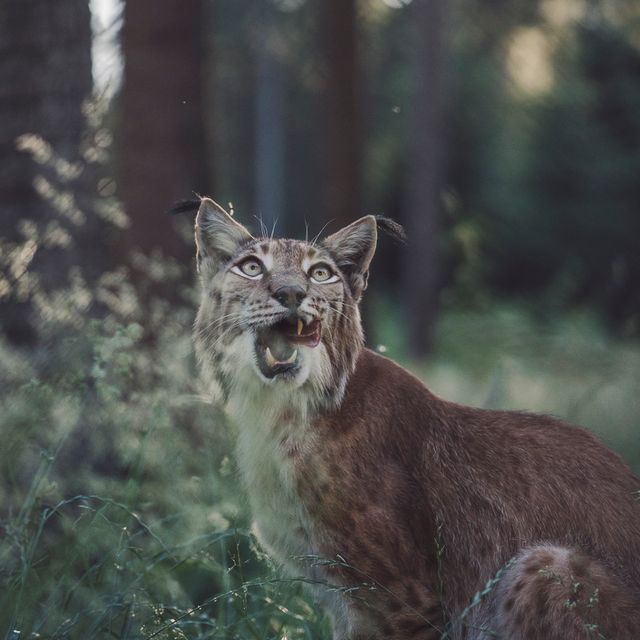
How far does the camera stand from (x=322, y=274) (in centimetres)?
434

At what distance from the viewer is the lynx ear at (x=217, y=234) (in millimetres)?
4488

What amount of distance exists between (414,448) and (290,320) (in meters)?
0.73

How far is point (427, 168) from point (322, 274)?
1316 cm

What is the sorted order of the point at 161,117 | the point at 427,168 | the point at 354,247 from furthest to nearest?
the point at 427,168 < the point at 161,117 < the point at 354,247

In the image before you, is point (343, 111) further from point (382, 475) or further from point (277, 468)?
point (382, 475)

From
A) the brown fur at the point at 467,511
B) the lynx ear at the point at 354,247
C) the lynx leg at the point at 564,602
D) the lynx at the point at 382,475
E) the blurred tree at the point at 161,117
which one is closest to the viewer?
the lynx leg at the point at 564,602

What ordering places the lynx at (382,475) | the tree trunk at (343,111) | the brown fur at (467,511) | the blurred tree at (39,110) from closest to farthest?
the brown fur at (467,511) < the lynx at (382,475) < the blurred tree at (39,110) < the tree trunk at (343,111)

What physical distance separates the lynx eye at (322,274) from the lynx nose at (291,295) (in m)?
0.24

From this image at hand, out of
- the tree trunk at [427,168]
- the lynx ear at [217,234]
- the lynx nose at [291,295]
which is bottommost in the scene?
the tree trunk at [427,168]

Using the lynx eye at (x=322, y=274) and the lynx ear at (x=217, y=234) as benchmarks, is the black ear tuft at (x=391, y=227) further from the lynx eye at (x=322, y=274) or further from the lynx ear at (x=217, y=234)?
the lynx ear at (x=217, y=234)

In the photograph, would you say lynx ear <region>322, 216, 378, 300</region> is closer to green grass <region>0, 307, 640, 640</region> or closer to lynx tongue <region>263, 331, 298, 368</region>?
lynx tongue <region>263, 331, 298, 368</region>

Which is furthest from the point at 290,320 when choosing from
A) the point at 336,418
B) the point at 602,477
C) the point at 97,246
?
the point at 97,246

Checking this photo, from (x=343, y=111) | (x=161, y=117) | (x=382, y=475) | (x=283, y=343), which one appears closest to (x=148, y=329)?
(x=161, y=117)

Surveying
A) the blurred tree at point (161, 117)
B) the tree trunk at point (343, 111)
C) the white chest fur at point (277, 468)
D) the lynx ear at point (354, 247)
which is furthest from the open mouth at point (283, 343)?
the tree trunk at point (343, 111)
